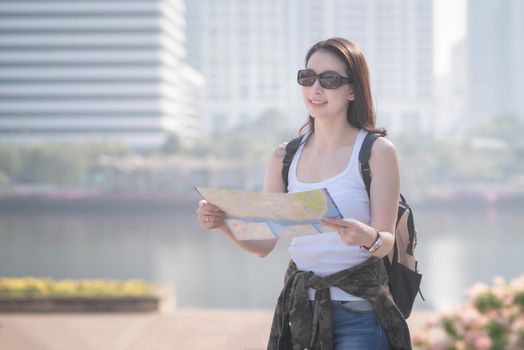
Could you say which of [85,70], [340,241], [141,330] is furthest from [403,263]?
[85,70]

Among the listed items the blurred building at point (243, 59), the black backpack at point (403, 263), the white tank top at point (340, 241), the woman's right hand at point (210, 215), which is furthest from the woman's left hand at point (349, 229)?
the blurred building at point (243, 59)

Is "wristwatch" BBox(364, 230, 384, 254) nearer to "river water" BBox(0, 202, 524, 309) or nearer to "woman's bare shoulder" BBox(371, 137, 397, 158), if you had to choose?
"woman's bare shoulder" BBox(371, 137, 397, 158)

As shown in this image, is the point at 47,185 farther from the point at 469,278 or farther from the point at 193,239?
the point at 469,278

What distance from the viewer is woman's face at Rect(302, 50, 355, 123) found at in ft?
8.23

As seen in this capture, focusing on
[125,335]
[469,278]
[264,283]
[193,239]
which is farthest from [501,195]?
[125,335]

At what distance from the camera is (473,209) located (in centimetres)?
7175

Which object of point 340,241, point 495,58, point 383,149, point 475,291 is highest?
point 495,58

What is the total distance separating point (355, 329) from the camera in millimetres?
2361

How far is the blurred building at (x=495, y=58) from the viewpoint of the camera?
456 feet

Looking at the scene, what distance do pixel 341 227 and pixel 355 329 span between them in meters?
0.32

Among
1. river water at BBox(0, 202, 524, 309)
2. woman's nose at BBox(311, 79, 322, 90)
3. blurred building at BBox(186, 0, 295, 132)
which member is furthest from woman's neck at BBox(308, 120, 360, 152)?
blurred building at BBox(186, 0, 295, 132)

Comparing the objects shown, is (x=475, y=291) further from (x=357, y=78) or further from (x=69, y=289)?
(x=69, y=289)

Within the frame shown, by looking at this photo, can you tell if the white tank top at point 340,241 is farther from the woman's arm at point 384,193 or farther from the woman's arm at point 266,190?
the woman's arm at point 266,190

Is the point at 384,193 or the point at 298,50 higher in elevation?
the point at 298,50
